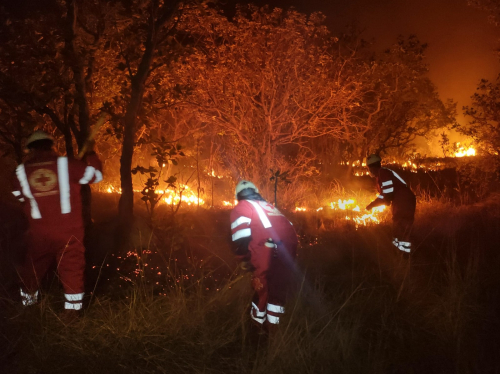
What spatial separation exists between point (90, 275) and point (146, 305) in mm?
1698

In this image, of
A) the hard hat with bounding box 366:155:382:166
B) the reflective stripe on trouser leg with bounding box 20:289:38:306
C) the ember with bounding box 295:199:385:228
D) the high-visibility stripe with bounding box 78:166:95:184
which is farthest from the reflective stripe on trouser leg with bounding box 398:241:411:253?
the reflective stripe on trouser leg with bounding box 20:289:38:306

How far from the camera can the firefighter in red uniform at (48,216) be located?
4.56 meters

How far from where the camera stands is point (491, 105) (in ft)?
39.5

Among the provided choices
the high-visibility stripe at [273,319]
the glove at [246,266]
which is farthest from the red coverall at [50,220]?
the high-visibility stripe at [273,319]

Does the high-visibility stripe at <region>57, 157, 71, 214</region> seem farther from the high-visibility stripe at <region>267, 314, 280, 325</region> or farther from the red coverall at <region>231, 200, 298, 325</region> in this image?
the high-visibility stripe at <region>267, 314, 280, 325</region>

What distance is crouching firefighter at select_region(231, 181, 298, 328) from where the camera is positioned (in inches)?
167

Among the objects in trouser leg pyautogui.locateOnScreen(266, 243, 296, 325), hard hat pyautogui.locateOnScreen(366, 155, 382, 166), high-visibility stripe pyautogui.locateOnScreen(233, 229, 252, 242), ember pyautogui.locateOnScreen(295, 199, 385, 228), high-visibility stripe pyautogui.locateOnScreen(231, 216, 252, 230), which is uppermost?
hard hat pyautogui.locateOnScreen(366, 155, 382, 166)

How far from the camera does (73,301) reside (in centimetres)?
448

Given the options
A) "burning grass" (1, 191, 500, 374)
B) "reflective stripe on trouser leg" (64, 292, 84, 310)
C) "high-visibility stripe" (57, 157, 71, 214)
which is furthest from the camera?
"high-visibility stripe" (57, 157, 71, 214)

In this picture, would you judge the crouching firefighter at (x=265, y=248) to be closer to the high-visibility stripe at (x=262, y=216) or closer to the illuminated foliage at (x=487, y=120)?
the high-visibility stripe at (x=262, y=216)

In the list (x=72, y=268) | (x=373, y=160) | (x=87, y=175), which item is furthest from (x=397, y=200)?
(x=72, y=268)

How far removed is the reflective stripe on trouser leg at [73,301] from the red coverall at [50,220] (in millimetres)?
30

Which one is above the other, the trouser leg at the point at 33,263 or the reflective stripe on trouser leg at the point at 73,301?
the trouser leg at the point at 33,263

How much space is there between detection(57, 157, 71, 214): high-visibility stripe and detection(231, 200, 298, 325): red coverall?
171 cm
